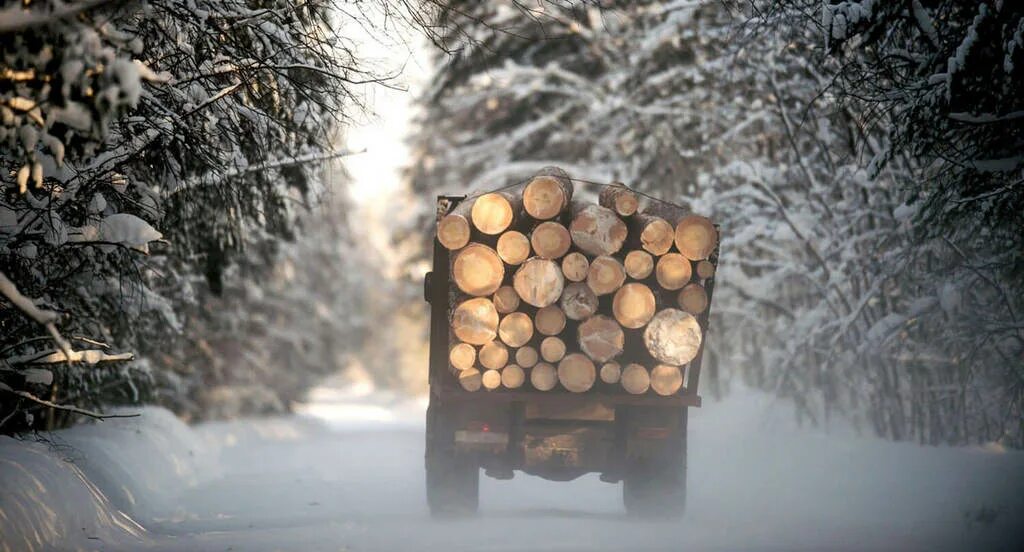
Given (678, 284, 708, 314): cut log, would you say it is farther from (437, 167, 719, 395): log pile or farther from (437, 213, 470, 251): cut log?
(437, 213, 470, 251): cut log

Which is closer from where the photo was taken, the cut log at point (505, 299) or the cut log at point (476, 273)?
the cut log at point (476, 273)

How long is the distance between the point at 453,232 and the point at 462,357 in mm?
1008

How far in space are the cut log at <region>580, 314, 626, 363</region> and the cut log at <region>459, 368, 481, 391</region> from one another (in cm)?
89

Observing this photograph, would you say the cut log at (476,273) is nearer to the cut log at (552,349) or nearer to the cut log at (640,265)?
the cut log at (552,349)

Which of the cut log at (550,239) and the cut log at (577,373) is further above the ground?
the cut log at (550,239)

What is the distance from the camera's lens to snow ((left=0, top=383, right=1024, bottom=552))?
6988mm

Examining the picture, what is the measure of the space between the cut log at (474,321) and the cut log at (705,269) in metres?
1.73

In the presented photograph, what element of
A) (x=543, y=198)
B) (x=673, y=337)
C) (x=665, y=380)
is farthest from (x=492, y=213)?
(x=665, y=380)

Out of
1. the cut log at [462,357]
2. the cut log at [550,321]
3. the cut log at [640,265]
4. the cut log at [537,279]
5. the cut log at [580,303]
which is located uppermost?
the cut log at [640,265]

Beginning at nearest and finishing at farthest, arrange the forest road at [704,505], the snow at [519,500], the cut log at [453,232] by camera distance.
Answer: the snow at [519,500]
the forest road at [704,505]
the cut log at [453,232]

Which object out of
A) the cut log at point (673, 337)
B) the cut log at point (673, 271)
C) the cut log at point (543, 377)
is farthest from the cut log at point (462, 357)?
the cut log at point (673, 271)

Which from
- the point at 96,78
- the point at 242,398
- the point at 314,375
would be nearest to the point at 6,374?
the point at 96,78

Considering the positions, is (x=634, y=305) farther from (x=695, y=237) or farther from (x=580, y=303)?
(x=695, y=237)

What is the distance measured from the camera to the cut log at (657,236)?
818 centimetres
